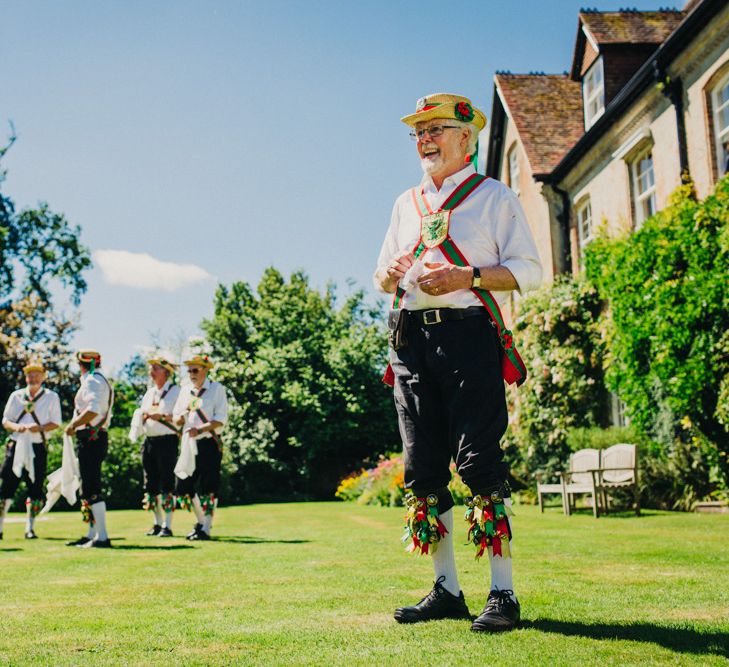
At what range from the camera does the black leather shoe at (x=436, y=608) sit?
3736mm

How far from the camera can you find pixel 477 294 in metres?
Answer: 3.89

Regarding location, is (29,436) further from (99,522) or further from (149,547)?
(149,547)

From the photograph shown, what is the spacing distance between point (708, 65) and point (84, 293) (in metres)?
31.8

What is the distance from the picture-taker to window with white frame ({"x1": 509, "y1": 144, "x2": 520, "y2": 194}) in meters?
24.0

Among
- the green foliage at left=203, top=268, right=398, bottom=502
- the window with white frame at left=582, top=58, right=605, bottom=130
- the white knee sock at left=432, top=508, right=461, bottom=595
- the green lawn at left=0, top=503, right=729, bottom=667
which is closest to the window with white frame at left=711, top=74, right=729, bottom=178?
the window with white frame at left=582, top=58, right=605, bottom=130

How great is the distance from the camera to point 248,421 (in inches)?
1196

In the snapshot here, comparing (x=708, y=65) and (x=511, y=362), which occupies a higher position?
(x=708, y=65)

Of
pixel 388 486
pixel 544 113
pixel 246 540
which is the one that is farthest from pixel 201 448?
pixel 544 113

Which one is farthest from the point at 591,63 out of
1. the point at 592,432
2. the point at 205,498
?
the point at 205,498

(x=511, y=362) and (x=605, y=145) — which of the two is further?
(x=605, y=145)

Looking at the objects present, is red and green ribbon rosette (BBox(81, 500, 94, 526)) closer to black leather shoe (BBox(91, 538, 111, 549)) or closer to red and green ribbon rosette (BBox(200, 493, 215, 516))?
black leather shoe (BBox(91, 538, 111, 549))

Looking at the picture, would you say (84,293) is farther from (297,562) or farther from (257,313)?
(297,562)

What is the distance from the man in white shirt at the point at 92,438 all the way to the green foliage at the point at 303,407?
18.5 meters

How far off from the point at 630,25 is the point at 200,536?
16562mm
